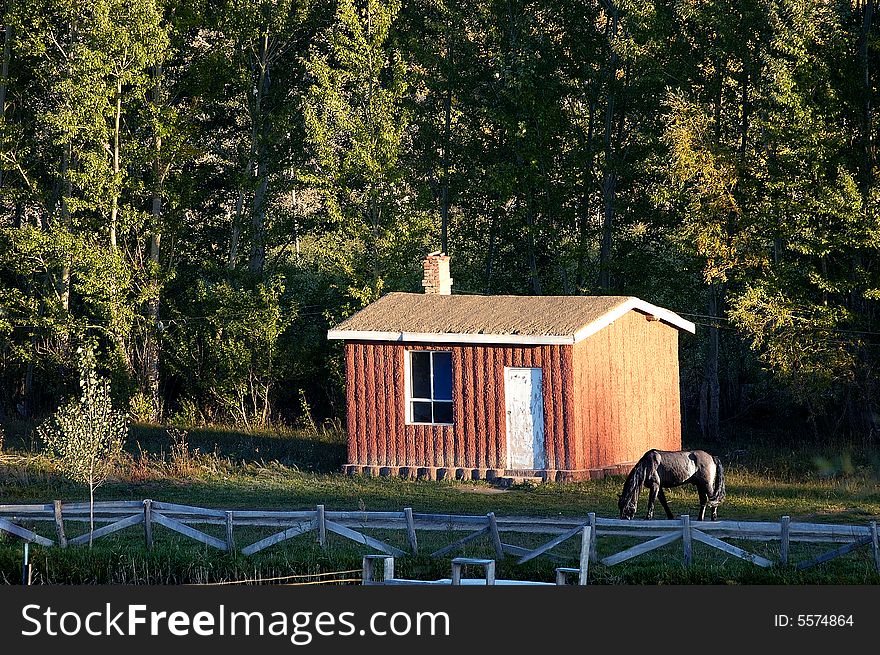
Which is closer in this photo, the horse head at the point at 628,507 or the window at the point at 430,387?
the horse head at the point at 628,507

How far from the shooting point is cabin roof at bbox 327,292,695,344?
25984 millimetres

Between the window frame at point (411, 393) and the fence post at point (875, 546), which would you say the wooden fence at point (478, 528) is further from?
the window frame at point (411, 393)

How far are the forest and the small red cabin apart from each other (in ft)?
22.8

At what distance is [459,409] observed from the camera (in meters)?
26.6

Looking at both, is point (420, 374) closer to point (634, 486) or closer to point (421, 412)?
point (421, 412)

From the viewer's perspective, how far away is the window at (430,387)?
27.1 metres

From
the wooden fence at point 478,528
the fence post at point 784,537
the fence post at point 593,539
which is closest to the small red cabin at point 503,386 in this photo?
the wooden fence at point 478,528

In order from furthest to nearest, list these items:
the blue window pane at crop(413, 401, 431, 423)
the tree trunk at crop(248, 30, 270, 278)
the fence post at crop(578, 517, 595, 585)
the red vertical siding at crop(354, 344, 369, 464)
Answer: the tree trunk at crop(248, 30, 270, 278) < the red vertical siding at crop(354, 344, 369, 464) < the blue window pane at crop(413, 401, 431, 423) < the fence post at crop(578, 517, 595, 585)

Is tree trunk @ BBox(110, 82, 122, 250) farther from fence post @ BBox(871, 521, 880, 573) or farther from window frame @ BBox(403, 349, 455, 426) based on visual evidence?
fence post @ BBox(871, 521, 880, 573)

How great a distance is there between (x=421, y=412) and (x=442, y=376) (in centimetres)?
91

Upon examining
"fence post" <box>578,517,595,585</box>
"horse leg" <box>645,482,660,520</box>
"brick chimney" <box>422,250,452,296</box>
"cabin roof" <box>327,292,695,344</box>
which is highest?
"brick chimney" <box>422,250,452,296</box>

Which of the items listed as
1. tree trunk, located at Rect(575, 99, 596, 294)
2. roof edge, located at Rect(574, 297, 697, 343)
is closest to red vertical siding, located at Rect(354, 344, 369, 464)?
roof edge, located at Rect(574, 297, 697, 343)

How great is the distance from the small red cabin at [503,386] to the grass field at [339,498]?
35.0 inches

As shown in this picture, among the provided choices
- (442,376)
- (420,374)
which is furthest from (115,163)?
(442,376)
